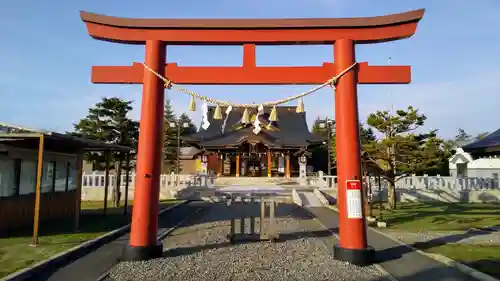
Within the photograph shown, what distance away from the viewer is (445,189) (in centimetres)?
2377

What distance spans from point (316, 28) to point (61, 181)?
36.7 feet

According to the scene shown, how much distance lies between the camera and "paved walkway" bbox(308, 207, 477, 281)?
630 centimetres

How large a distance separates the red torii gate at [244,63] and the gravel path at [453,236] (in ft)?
13.0

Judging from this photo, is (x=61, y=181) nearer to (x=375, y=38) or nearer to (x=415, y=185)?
(x=375, y=38)

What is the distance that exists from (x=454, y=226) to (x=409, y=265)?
256 inches

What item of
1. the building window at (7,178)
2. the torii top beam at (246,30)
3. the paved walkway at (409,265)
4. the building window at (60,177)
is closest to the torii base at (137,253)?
the torii top beam at (246,30)

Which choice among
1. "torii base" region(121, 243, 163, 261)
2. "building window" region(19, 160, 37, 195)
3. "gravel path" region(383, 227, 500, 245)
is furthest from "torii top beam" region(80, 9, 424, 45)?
"building window" region(19, 160, 37, 195)

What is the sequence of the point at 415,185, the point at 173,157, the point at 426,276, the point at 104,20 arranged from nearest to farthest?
the point at 426,276
the point at 104,20
the point at 415,185
the point at 173,157

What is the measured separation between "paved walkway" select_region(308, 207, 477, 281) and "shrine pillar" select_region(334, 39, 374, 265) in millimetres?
552

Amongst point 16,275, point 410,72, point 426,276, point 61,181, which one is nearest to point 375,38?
point 410,72

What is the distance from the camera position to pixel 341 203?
738 centimetres

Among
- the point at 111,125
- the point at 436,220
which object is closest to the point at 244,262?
the point at 436,220

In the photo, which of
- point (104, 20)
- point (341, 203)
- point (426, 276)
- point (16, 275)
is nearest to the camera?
point (16, 275)

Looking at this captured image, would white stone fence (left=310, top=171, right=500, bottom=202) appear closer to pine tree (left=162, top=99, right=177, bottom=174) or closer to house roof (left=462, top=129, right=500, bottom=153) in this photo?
house roof (left=462, top=129, right=500, bottom=153)
